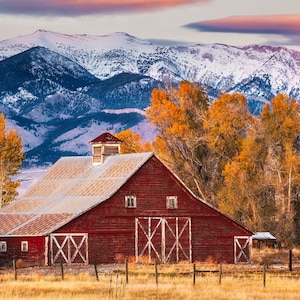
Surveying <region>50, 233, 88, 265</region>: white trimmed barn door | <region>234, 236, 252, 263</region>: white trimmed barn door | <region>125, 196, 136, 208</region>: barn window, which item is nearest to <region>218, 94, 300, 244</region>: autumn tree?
<region>234, 236, 252, 263</region>: white trimmed barn door

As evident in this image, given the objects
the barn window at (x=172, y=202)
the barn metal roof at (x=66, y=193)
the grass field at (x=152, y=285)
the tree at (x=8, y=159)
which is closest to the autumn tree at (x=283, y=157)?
the barn metal roof at (x=66, y=193)

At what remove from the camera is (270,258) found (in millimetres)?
71250

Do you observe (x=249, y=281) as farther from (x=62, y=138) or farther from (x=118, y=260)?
(x=62, y=138)

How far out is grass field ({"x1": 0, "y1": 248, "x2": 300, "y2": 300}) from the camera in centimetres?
4150

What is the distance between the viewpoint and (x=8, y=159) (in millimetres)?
93625

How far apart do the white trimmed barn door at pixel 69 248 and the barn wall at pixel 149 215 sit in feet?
0.97

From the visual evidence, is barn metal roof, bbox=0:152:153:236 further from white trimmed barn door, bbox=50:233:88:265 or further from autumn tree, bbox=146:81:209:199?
autumn tree, bbox=146:81:209:199

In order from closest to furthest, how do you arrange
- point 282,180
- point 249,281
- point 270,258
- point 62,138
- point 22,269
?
point 249,281
point 22,269
point 270,258
point 282,180
point 62,138

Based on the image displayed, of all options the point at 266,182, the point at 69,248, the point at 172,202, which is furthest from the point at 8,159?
the point at 69,248

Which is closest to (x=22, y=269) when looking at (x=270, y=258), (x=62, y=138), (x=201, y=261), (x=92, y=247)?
(x=92, y=247)

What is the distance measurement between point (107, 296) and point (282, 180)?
142 feet

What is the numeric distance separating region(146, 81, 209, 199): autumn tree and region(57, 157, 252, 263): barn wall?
16940 mm

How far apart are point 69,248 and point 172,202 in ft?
21.8

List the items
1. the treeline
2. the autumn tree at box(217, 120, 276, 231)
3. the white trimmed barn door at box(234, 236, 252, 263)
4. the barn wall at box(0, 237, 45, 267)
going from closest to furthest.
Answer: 1. the barn wall at box(0, 237, 45, 267)
2. the white trimmed barn door at box(234, 236, 252, 263)
3. the autumn tree at box(217, 120, 276, 231)
4. the treeline
